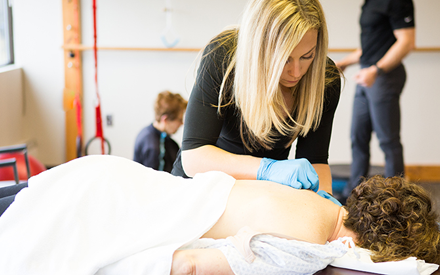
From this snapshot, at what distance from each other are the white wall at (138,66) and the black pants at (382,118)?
80 cm

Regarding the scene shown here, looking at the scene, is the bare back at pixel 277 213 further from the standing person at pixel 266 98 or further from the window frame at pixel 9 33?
the window frame at pixel 9 33

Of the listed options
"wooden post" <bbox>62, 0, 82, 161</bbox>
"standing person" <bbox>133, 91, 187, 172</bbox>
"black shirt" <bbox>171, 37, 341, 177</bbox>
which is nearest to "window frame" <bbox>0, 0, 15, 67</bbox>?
"wooden post" <bbox>62, 0, 82, 161</bbox>

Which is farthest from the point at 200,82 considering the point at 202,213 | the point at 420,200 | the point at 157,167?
the point at 157,167

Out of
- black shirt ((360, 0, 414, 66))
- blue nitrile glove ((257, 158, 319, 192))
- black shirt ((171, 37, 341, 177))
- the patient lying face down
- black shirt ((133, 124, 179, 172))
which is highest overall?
black shirt ((360, 0, 414, 66))

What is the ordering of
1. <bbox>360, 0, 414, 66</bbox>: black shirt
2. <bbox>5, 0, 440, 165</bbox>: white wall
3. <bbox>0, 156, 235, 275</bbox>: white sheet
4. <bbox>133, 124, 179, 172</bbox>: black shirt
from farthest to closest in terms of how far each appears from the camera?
<bbox>5, 0, 440, 165</bbox>: white wall < <bbox>133, 124, 179, 172</bbox>: black shirt < <bbox>360, 0, 414, 66</bbox>: black shirt < <bbox>0, 156, 235, 275</bbox>: white sheet

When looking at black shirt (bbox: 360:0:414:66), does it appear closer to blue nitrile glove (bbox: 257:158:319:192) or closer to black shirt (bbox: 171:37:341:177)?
black shirt (bbox: 171:37:341:177)

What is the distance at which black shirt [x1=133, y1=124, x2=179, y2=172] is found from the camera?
251 centimetres

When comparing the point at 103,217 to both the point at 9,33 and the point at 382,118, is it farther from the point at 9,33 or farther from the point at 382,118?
the point at 9,33

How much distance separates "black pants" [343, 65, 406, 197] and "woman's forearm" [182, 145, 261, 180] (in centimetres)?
153

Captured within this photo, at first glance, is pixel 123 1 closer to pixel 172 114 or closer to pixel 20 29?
pixel 20 29

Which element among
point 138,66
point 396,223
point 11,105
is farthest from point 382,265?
point 11,105

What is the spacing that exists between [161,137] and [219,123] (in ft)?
4.54

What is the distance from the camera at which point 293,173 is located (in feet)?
3.72

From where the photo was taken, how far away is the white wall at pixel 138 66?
338 centimetres
